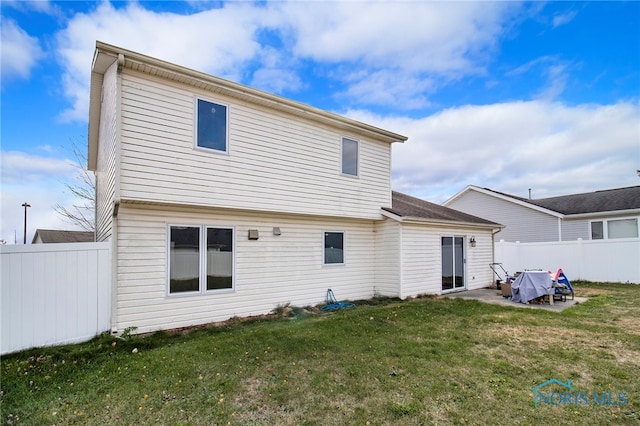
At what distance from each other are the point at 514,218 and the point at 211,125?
1856 cm

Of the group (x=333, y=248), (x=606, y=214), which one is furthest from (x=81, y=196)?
(x=606, y=214)

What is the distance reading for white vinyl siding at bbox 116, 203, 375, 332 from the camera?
6477mm

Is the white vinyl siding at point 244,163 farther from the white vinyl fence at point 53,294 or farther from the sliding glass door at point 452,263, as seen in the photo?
the sliding glass door at point 452,263

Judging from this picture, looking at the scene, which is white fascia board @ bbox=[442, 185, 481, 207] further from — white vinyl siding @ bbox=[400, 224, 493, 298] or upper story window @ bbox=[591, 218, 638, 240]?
white vinyl siding @ bbox=[400, 224, 493, 298]

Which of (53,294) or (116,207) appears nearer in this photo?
(53,294)

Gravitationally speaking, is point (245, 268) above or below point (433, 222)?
below

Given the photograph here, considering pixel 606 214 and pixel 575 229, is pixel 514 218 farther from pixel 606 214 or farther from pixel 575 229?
pixel 606 214

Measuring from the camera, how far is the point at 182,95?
6848 mm

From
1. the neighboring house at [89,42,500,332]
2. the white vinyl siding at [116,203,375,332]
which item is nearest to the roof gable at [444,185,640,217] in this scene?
the neighboring house at [89,42,500,332]

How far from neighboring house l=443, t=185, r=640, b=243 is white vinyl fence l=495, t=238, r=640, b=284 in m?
2.62

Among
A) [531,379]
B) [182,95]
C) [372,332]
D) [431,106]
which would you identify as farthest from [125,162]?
[431,106]

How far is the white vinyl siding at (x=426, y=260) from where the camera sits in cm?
1020

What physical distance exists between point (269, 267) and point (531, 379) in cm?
598

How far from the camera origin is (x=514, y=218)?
19.1 meters
